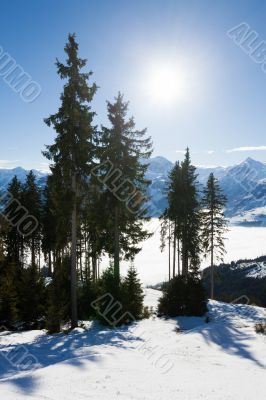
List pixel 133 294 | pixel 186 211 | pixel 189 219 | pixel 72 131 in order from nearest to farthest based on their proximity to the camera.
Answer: pixel 72 131, pixel 133 294, pixel 186 211, pixel 189 219

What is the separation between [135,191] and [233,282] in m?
72.4

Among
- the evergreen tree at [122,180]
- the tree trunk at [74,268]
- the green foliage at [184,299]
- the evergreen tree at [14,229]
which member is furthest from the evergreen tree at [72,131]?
the evergreen tree at [14,229]

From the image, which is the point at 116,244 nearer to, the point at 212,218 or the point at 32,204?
the point at 212,218

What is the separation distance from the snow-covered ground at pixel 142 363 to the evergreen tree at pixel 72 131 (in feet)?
14.9

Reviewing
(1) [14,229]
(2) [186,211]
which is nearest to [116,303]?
(2) [186,211]

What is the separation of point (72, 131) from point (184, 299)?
13.6m

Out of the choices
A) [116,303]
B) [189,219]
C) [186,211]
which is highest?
[186,211]

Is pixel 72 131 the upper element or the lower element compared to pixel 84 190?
upper

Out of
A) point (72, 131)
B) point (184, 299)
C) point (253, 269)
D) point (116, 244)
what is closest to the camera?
point (72, 131)

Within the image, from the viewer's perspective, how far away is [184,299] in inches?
948

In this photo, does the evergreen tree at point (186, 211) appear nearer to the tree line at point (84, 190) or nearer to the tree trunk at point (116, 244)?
the tree line at point (84, 190)

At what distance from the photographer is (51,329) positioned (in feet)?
59.6

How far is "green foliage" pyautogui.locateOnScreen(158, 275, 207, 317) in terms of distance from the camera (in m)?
23.8

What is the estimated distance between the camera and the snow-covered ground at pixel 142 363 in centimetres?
788
